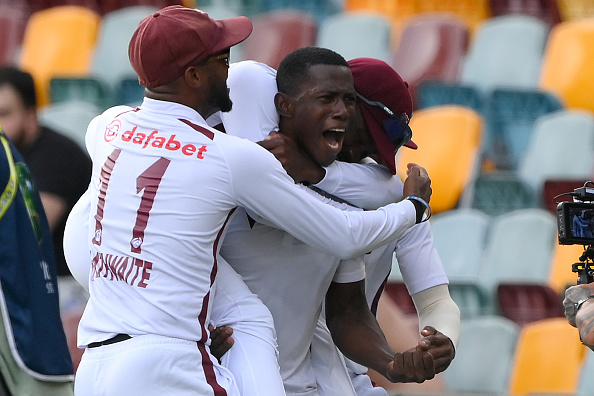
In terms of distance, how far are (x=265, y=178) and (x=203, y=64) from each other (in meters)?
0.31

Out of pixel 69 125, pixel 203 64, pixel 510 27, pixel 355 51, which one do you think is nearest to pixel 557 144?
pixel 510 27

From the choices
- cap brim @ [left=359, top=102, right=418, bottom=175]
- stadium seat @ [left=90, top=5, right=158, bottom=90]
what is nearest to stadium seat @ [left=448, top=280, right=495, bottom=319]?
cap brim @ [left=359, top=102, right=418, bottom=175]

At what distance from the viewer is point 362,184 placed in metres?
2.74

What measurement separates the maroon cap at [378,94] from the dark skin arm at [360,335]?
14.4 inches

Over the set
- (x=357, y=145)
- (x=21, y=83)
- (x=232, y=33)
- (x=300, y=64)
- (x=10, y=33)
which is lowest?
(x=10, y=33)

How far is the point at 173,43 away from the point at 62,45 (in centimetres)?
650

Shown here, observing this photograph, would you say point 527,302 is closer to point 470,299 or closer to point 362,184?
point 470,299

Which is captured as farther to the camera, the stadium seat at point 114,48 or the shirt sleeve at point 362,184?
the stadium seat at point 114,48

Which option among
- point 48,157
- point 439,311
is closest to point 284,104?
point 439,311

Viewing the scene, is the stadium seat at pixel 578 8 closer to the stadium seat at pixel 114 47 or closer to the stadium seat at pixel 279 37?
the stadium seat at pixel 279 37

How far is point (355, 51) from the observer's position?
7.96m

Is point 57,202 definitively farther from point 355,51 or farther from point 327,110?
point 355,51

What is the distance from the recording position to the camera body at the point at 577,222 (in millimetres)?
2533

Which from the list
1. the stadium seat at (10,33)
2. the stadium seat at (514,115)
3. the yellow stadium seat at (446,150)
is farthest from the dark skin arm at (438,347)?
the stadium seat at (10,33)
